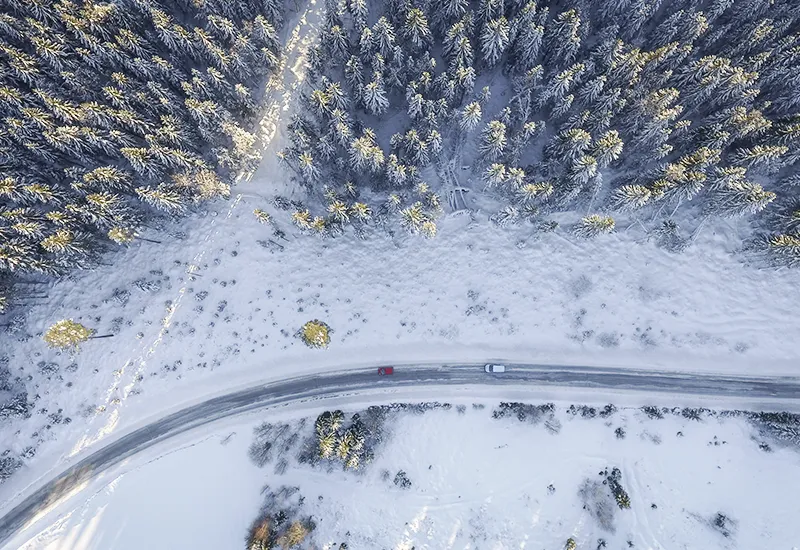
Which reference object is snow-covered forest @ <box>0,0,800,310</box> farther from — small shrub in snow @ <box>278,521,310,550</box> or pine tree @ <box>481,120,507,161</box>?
small shrub in snow @ <box>278,521,310,550</box>

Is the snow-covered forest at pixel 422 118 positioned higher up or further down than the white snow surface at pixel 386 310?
higher up

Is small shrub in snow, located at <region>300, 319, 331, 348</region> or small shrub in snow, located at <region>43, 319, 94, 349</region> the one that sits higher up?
small shrub in snow, located at <region>300, 319, 331, 348</region>

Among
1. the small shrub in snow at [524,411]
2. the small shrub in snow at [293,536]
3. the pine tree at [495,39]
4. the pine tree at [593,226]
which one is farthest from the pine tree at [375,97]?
the small shrub in snow at [293,536]

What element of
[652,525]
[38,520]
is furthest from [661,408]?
[38,520]

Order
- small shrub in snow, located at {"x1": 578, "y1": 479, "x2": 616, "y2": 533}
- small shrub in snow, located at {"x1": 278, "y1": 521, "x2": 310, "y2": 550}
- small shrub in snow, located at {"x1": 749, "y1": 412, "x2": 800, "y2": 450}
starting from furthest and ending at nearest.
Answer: small shrub in snow, located at {"x1": 749, "y1": 412, "x2": 800, "y2": 450}, small shrub in snow, located at {"x1": 578, "y1": 479, "x2": 616, "y2": 533}, small shrub in snow, located at {"x1": 278, "y1": 521, "x2": 310, "y2": 550}

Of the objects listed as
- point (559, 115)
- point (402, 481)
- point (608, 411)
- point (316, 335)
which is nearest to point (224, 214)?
point (316, 335)

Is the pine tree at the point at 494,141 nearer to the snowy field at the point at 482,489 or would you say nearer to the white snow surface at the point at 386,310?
the white snow surface at the point at 386,310

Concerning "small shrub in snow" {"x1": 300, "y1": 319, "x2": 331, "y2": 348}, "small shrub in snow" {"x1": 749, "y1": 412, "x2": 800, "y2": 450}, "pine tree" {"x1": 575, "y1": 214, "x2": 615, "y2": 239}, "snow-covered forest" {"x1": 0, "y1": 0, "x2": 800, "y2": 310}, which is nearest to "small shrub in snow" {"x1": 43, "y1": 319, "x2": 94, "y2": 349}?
"snow-covered forest" {"x1": 0, "y1": 0, "x2": 800, "y2": 310}
